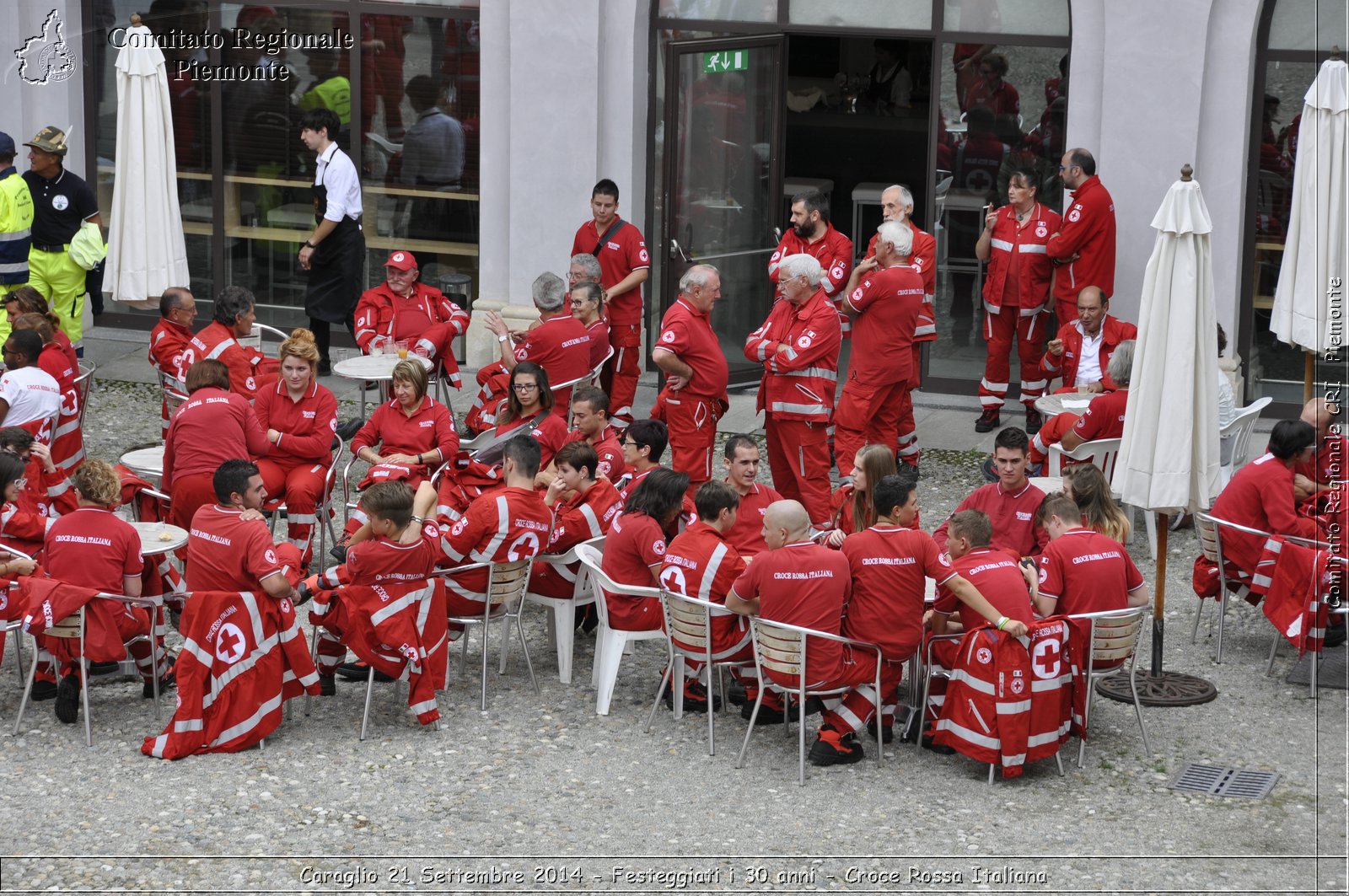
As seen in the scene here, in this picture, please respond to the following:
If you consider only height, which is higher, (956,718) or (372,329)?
(372,329)

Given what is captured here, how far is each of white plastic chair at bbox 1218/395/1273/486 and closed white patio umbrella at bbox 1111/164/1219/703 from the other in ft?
5.83

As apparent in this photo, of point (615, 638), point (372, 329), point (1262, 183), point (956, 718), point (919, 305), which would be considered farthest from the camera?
point (1262, 183)

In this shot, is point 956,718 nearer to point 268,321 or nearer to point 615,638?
point 615,638

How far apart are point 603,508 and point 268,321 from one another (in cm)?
779

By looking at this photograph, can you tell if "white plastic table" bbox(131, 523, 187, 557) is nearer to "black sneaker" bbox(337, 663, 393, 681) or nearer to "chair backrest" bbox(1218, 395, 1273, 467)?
"black sneaker" bbox(337, 663, 393, 681)

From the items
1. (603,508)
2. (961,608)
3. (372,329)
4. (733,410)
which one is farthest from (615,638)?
(733,410)

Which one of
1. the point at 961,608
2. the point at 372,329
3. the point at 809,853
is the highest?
the point at 372,329

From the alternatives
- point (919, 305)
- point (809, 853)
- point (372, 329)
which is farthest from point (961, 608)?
point (372, 329)

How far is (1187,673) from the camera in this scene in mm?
9039

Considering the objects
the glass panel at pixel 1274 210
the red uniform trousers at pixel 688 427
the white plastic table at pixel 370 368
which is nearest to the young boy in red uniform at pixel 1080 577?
the red uniform trousers at pixel 688 427

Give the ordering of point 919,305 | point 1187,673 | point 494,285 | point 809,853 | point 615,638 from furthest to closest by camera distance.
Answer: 1. point 494,285
2. point 919,305
3. point 1187,673
4. point 615,638
5. point 809,853

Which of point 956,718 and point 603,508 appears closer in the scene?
point 956,718

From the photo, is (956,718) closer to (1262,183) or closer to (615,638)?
(615,638)

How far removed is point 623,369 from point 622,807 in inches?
236
